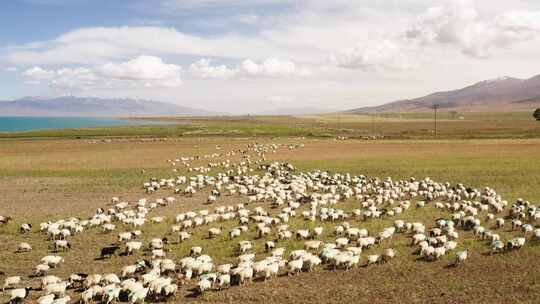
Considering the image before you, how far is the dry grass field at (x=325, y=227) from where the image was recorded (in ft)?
47.1

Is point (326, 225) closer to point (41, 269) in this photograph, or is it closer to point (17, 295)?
point (41, 269)

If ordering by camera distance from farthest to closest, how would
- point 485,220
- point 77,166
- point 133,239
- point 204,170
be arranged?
1. point 77,166
2. point 204,170
3. point 485,220
4. point 133,239

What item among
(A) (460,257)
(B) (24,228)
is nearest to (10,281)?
(B) (24,228)

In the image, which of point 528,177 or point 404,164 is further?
point 404,164

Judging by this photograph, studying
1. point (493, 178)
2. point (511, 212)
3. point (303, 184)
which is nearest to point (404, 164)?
point (493, 178)

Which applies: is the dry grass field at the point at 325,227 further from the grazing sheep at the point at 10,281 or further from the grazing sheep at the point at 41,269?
the grazing sheep at the point at 10,281

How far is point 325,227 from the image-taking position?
22.4 meters

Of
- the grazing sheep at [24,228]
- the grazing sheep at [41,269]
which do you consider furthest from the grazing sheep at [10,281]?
the grazing sheep at [24,228]

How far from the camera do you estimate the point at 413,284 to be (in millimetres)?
15016

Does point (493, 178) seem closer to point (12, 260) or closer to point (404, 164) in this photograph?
point (404, 164)

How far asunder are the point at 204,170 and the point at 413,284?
31.1m

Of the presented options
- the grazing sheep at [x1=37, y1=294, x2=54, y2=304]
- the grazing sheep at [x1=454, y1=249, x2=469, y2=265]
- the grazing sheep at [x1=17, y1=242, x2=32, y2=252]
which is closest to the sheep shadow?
the grazing sheep at [x1=37, y1=294, x2=54, y2=304]

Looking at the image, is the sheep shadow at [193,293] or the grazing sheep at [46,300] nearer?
A: the grazing sheep at [46,300]

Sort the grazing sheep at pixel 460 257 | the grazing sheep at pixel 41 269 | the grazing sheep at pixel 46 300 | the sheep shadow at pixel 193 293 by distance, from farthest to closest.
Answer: the grazing sheep at pixel 460 257
the grazing sheep at pixel 41 269
the sheep shadow at pixel 193 293
the grazing sheep at pixel 46 300
